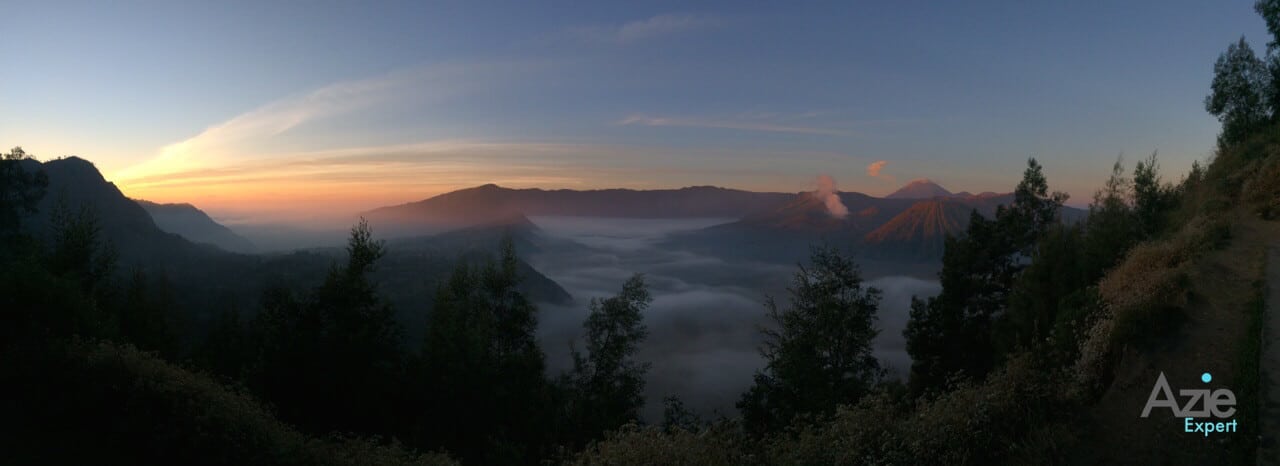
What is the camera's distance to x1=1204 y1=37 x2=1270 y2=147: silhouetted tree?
3116 cm

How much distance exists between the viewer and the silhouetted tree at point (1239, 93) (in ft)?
102

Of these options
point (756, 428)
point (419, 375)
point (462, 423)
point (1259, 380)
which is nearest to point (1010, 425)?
point (1259, 380)

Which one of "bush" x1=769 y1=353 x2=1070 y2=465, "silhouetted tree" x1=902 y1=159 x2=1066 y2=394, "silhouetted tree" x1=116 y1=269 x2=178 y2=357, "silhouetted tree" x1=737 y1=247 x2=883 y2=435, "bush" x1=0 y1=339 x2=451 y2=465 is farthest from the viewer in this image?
"silhouetted tree" x1=116 y1=269 x2=178 y2=357

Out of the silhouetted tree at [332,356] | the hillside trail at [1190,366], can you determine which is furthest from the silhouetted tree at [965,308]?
the silhouetted tree at [332,356]

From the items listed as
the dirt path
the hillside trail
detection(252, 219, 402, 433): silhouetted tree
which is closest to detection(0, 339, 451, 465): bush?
detection(252, 219, 402, 433): silhouetted tree

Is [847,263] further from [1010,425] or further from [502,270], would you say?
[502,270]

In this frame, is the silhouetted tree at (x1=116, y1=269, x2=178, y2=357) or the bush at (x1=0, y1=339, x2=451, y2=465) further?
the silhouetted tree at (x1=116, y1=269, x2=178, y2=357)

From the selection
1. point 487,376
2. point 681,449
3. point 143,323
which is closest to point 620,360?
point 487,376
